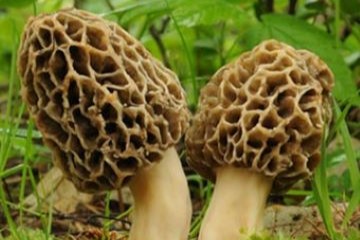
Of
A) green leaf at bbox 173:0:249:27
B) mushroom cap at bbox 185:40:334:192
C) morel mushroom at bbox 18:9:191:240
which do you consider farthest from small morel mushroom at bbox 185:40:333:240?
green leaf at bbox 173:0:249:27

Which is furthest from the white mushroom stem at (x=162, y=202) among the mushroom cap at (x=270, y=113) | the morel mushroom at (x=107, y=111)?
the mushroom cap at (x=270, y=113)

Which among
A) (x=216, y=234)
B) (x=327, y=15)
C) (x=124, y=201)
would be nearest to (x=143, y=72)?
(x=216, y=234)

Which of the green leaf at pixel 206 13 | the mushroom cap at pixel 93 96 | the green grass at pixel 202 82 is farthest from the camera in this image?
the green leaf at pixel 206 13

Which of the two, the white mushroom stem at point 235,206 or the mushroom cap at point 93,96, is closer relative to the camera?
the mushroom cap at point 93,96

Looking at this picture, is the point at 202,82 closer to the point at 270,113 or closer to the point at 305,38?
the point at 305,38

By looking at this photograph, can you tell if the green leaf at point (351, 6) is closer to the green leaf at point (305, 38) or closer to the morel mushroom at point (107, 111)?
the green leaf at point (305, 38)

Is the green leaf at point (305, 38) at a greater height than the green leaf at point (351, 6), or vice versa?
the green leaf at point (305, 38)

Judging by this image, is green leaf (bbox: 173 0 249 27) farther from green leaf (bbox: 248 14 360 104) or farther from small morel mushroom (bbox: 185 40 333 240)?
small morel mushroom (bbox: 185 40 333 240)
